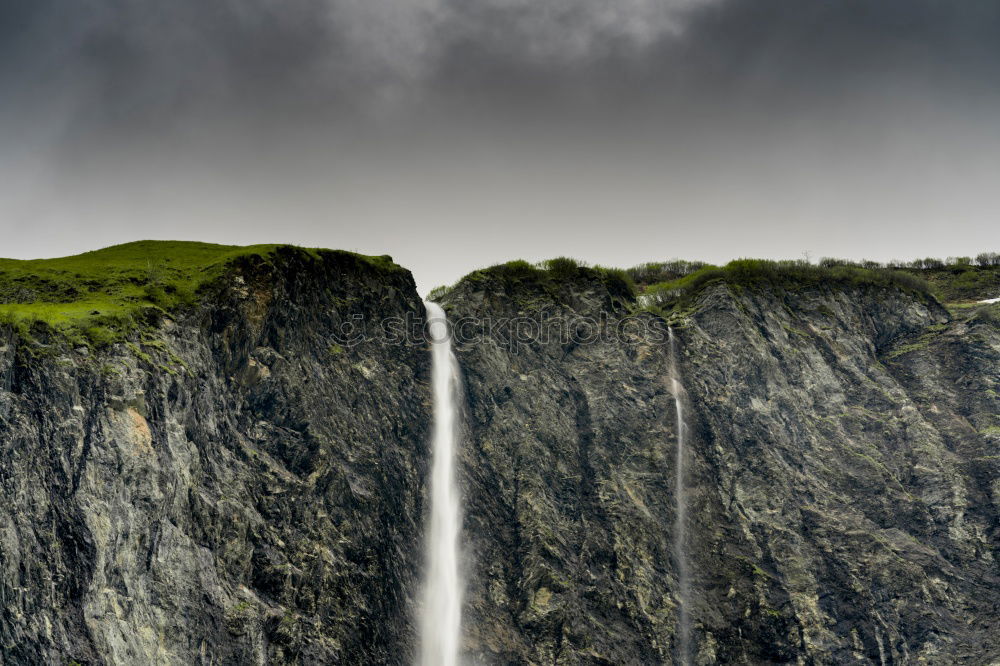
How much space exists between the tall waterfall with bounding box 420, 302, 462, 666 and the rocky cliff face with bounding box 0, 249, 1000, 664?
85cm

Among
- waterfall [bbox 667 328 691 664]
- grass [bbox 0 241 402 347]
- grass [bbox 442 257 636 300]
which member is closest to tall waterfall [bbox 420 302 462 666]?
grass [bbox 442 257 636 300]

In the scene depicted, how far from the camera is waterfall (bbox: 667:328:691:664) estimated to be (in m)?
39.2

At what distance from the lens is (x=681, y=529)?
144 ft

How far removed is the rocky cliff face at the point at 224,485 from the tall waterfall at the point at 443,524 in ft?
3.73

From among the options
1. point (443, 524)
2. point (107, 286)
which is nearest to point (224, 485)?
point (443, 524)

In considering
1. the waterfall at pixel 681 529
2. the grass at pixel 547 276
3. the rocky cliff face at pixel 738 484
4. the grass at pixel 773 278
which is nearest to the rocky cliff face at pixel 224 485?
the rocky cliff face at pixel 738 484

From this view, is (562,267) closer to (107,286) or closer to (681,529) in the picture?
(681,529)

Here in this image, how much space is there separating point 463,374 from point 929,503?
31151 millimetres

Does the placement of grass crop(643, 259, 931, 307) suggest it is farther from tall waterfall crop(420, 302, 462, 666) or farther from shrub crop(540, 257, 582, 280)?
tall waterfall crop(420, 302, 462, 666)

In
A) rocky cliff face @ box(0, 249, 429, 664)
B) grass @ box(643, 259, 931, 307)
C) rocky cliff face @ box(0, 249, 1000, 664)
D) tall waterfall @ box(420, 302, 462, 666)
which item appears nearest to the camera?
rocky cliff face @ box(0, 249, 429, 664)

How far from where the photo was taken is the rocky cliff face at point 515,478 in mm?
27672

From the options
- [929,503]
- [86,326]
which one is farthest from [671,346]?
[86,326]

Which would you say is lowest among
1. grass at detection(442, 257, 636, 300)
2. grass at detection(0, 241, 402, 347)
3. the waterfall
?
the waterfall

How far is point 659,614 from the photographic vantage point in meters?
39.8
